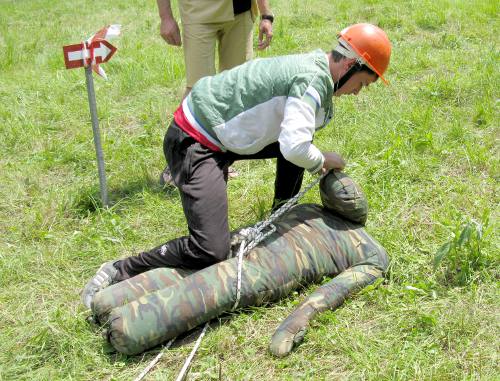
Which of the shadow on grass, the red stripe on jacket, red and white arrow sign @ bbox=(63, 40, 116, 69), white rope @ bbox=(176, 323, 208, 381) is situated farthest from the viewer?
the shadow on grass

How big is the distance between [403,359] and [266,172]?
200cm

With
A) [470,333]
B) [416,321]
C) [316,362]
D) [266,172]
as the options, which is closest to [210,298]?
[316,362]

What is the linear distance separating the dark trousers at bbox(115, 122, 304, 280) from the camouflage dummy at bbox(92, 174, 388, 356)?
0.09 m

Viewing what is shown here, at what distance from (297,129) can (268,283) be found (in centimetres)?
74

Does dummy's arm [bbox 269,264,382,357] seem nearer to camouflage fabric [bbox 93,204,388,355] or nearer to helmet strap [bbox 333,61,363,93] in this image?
camouflage fabric [bbox 93,204,388,355]

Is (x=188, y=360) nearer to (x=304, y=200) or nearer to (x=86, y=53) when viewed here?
(x=304, y=200)

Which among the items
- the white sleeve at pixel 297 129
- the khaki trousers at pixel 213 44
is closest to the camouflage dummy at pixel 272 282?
the white sleeve at pixel 297 129

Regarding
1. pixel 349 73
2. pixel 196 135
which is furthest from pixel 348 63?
→ pixel 196 135

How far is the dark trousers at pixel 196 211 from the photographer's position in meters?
2.86

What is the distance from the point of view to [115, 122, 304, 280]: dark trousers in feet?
9.37

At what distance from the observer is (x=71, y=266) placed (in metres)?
3.28

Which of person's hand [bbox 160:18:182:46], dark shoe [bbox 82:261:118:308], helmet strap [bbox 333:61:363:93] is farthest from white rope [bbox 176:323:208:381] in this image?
person's hand [bbox 160:18:182:46]

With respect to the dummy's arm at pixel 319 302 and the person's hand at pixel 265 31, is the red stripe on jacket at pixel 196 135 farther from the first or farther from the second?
the person's hand at pixel 265 31

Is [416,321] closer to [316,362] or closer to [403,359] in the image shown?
[403,359]
